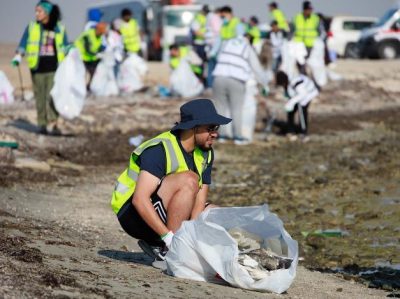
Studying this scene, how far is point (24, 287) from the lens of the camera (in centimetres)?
482

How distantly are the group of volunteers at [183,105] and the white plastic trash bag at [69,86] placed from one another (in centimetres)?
15

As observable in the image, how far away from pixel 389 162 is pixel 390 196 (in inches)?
106

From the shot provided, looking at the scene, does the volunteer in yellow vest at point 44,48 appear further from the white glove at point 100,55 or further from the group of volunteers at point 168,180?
the group of volunteers at point 168,180

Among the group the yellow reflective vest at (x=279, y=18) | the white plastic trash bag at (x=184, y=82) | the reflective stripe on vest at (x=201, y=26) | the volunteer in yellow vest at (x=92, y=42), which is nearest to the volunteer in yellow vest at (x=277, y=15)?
the yellow reflective vest at (x=279, y=18)

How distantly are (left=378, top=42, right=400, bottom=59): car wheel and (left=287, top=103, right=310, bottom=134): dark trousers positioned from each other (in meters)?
15.9

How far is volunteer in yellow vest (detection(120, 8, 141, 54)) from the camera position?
21734mm

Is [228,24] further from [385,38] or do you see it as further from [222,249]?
[385,38]

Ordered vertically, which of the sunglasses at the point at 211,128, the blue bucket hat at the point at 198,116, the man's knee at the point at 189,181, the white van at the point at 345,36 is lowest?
the white van at the point at 345,36

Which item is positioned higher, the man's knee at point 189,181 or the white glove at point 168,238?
the man's knee at point 189,181

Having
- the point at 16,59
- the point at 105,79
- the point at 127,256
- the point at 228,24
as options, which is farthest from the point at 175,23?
the point at 127,256

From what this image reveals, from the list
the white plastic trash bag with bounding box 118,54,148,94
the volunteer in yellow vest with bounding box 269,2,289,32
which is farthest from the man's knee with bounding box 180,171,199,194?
the volunteer in yellow vest with bounding box 269,2,289,32

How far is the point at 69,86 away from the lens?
13594 millimetres

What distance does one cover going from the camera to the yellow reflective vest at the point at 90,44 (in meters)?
18.1

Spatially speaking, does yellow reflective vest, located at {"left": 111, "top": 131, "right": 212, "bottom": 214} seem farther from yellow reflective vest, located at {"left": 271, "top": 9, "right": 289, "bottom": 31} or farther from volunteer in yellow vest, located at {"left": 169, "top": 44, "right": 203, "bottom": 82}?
A: yellow reflective vest, located at {"left": 271, "top": 9, "right": 289, "bottom": 31}
